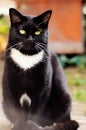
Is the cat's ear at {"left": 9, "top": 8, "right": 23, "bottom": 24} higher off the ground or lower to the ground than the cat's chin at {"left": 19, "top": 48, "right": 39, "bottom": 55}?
higher

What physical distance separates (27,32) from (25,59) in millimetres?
219

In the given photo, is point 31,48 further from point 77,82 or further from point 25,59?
point 77,82

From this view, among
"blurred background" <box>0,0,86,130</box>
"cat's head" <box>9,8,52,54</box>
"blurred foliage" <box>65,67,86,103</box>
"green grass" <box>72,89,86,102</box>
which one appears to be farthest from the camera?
"blurred background" <box>0,0,86,130</box>

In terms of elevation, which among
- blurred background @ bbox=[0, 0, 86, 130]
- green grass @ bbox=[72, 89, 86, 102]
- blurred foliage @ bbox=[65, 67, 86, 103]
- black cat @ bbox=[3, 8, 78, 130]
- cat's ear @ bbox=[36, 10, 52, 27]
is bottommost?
blurred foliage @ bbox=[65, 67, 86, 103]

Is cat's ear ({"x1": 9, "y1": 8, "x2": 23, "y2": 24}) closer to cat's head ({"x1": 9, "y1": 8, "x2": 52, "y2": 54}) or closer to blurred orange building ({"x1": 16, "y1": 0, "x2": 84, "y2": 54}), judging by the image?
cat's head ({"x1": 9, "y1": 8, "x2": 52, "y2": 54})

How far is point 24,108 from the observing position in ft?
13.6

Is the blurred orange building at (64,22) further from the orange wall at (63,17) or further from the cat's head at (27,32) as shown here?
the cat's head at (27,32)

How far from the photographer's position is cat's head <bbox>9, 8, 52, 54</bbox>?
13.0ft

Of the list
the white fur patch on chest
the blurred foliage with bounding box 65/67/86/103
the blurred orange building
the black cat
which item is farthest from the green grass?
the white fur patch on chest

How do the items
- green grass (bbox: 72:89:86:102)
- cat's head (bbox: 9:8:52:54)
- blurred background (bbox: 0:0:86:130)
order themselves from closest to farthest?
cat's head (bbox: 9:8:52:54)
green grass (bbox: 72:89:86:102)
blurred background (bbox: 0:0:86:130)

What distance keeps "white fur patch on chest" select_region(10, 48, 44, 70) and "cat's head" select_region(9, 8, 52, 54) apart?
4 centimetres

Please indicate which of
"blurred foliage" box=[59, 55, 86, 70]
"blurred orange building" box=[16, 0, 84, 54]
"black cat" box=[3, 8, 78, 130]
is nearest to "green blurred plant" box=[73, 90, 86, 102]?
"blurred foliage" box=[59, 55, 86, 70]

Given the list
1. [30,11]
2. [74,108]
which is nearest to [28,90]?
[74,108]

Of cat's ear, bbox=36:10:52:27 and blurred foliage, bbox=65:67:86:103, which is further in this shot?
blurred foliage, bbox=65:67:86:103
